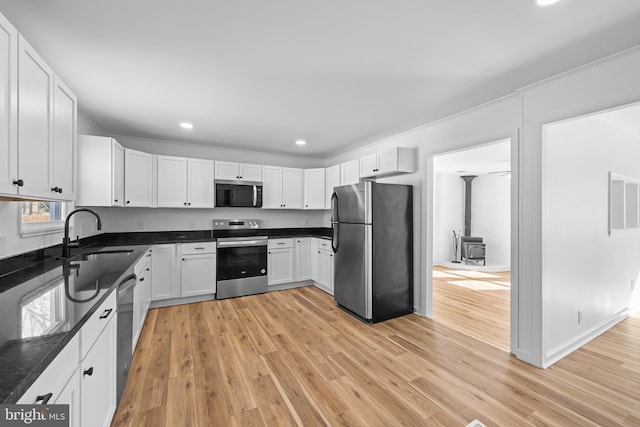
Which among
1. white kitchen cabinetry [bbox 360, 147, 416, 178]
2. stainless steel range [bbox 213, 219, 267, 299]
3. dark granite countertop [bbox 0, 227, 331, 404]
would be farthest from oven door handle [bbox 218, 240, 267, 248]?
white kitchen cabinetry [bbox 360, 147, 416, 178]

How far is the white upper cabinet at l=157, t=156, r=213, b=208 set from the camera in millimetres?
4082

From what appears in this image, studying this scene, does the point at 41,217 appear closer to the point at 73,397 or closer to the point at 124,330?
the point at 124,330

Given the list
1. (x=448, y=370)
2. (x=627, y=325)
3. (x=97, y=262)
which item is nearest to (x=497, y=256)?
(x=627, y=325)

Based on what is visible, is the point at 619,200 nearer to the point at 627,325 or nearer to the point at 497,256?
the point at 627,325

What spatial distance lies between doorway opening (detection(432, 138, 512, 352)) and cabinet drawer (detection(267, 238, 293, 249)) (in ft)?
8.86

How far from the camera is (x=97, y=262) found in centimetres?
223

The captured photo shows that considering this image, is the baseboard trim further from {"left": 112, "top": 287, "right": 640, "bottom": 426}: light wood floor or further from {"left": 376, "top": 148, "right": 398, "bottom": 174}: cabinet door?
{"left": 376, "top": 148, "right": 398, "bottom": 174}: cabinet door

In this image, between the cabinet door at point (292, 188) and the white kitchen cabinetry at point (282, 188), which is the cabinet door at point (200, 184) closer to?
the white kitchen cabinetry at point (282, 188)

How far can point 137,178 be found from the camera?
3.75 m

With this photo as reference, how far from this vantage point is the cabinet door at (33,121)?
1429 mm

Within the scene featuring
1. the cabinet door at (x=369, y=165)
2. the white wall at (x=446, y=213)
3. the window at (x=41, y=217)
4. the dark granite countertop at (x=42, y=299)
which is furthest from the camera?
the white wall at (x=446, y=213)

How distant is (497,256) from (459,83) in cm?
617

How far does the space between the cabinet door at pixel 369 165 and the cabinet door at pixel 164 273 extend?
3009 mm

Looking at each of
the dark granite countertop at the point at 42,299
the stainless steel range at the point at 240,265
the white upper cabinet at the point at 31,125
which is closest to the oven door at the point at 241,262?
the stainless steel range at the point at 240,265
